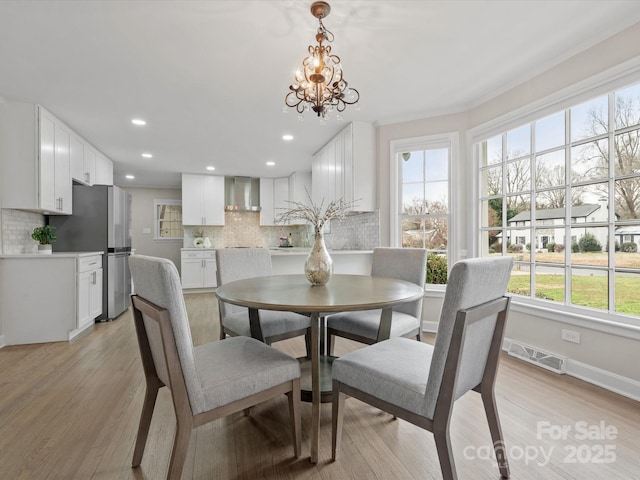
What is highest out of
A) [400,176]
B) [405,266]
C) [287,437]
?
[400,176]

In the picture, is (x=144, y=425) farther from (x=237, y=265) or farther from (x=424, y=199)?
(x=424, y=199)

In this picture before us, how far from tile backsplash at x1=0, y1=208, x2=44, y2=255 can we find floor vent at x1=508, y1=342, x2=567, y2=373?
4.99 meters

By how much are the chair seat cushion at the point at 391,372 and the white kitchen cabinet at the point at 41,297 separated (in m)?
3.24

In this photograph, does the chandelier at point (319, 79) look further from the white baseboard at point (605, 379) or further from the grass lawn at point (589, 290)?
the white baseboard at point (605, 379)

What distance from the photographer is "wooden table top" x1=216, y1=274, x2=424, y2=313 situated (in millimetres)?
1372

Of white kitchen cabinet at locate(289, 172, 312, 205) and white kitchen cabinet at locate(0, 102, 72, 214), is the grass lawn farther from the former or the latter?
white kitchen cabinet at locate(0, 102, 72, 214)

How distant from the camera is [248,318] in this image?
2.16 metres

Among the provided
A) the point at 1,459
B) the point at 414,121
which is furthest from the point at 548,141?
the point at 1,459

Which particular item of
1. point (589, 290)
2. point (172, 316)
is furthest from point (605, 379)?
point (172, 316)

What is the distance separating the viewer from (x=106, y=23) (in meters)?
2.01

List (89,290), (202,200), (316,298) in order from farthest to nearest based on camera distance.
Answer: (202,200), (89,290), (316,298)

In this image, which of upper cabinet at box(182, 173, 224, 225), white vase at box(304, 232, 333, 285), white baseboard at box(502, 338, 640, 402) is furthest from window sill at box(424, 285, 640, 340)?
upper cabinet at box(182, 173, 224, 225)

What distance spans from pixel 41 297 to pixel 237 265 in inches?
90.3

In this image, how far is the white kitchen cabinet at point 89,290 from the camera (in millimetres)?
3357
